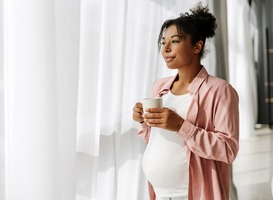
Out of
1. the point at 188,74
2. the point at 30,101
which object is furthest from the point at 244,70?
the point at 30,101

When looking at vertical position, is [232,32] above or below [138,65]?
above

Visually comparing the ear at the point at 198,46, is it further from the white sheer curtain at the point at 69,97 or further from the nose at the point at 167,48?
the white sheer curtain at the point at 69,97

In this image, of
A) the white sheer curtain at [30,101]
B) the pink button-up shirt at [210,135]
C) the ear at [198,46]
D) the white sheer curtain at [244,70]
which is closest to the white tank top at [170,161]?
the pink button-up shirt at [210,135]

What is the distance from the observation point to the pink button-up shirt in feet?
3.88

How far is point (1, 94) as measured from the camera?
1.12m

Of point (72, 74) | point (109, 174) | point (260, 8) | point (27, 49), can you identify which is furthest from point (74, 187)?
point (260, 8)

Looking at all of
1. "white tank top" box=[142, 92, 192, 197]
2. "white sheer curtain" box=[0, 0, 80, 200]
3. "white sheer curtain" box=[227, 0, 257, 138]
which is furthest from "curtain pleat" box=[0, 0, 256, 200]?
"white sheer curtain" box=[227, 0, 257, 138]

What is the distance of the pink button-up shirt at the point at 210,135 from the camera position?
3.88ft

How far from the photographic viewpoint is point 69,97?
4.19ft

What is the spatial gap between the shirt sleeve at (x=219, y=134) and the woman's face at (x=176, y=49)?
0.16 metres

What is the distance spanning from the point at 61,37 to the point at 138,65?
0.53 meters

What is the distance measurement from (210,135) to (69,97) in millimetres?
495

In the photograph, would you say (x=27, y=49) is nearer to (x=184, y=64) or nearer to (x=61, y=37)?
(x=61, y=37)

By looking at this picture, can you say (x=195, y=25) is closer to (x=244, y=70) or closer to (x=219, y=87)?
(x=219, y=87)
